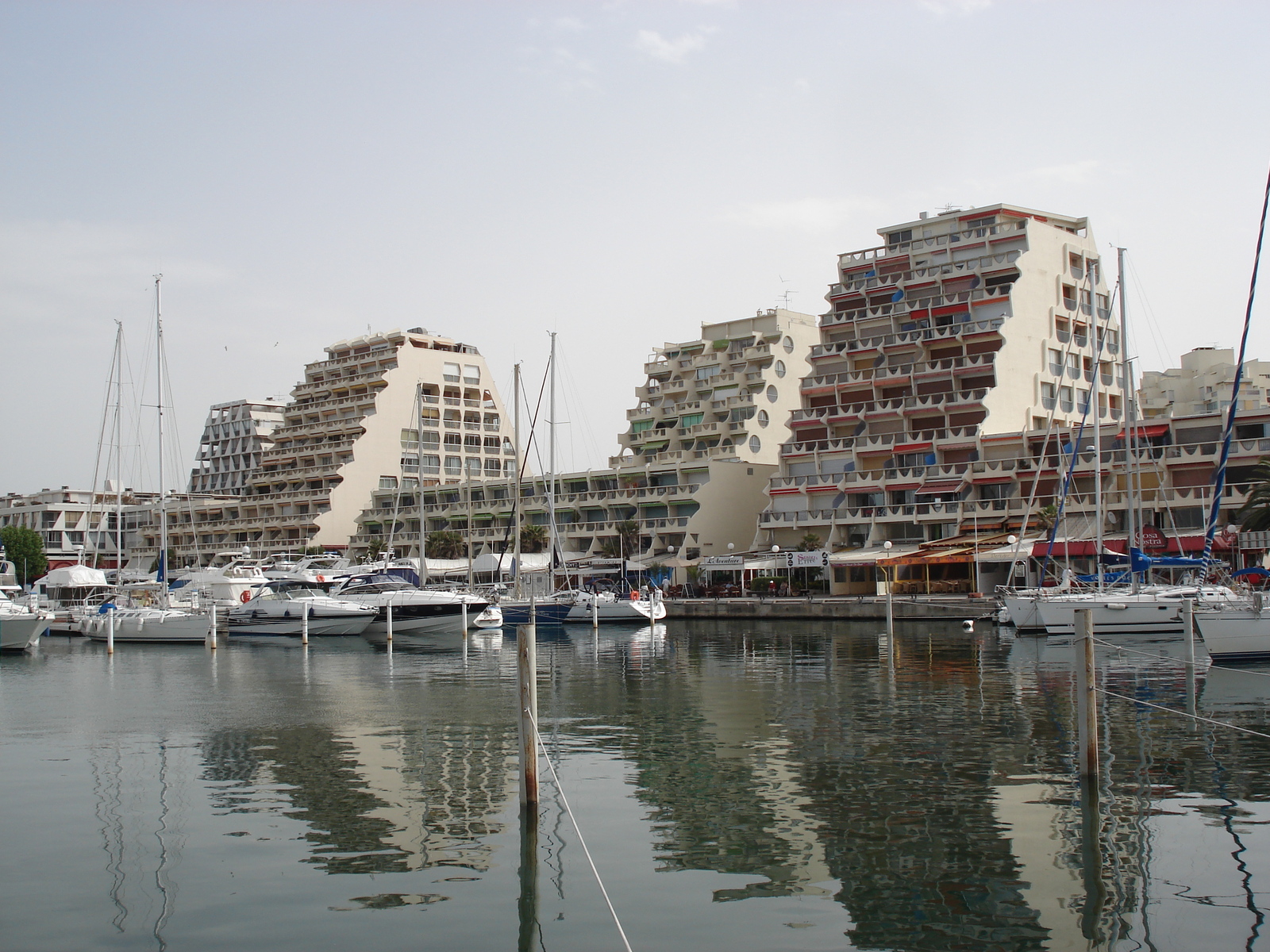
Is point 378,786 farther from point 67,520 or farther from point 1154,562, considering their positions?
point 67,520

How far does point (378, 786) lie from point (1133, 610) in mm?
35516

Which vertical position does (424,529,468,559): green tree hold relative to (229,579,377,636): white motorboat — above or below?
above

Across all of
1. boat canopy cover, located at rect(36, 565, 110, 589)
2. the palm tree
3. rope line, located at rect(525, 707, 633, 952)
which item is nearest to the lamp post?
the palm tree

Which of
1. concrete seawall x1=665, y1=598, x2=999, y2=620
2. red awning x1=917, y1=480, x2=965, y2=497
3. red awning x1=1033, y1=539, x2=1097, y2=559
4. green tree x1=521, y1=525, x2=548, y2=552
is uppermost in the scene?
red awning x1=917, y1=480, x2=965, y2=497

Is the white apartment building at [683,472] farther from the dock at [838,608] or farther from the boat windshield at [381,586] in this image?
the boat windshield at [381,586]

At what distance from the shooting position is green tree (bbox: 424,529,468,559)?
331ft

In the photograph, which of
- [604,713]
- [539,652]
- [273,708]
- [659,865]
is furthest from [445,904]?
[539,652]

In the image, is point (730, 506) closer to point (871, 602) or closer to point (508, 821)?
point (871, 602)

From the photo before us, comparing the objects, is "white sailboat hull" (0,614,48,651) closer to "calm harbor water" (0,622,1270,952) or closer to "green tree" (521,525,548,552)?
"calm harbor water" (0,622,1270,952)

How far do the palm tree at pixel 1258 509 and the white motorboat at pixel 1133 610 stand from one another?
434 inches

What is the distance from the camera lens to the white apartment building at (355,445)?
129m

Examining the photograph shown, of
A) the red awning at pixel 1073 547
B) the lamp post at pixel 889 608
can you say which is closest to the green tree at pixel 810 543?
the lamp post at pixel 889 608

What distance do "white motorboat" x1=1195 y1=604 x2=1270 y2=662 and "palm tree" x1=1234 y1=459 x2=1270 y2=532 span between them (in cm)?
2315

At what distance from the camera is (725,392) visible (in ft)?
341
